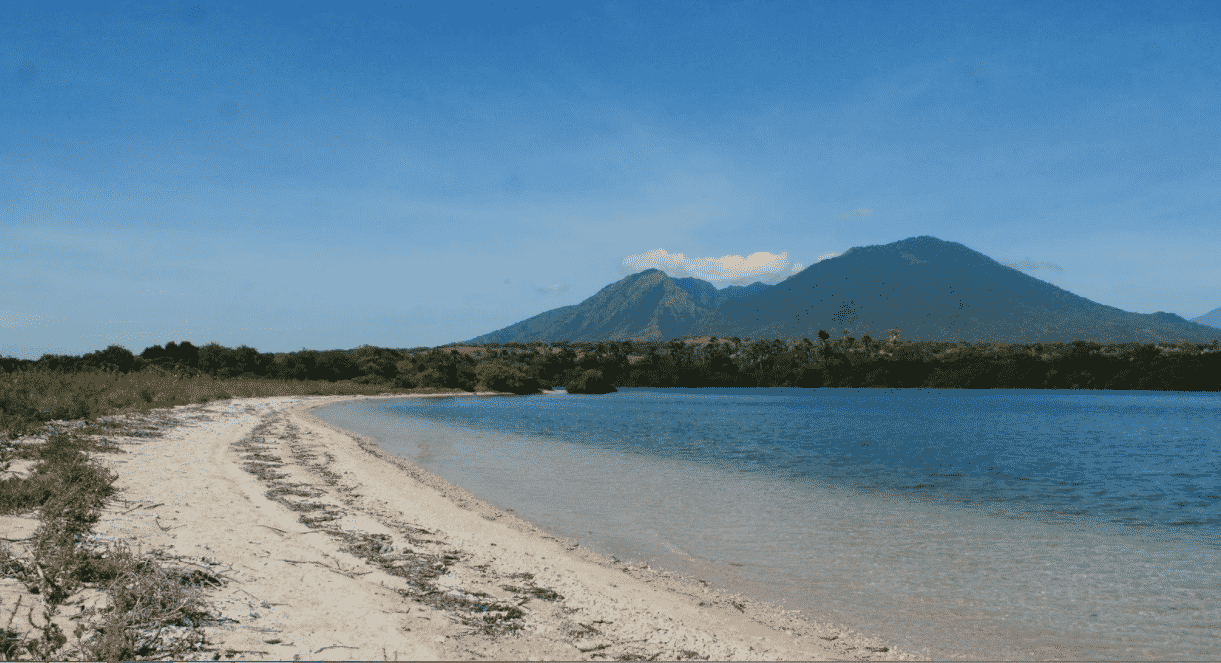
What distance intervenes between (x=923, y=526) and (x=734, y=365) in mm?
168881

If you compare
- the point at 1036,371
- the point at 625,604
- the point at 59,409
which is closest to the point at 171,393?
the point at 59,409

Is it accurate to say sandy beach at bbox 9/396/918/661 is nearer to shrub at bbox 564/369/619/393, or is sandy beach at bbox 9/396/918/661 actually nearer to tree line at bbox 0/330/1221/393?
tree line at bbox 0/330/1221/393

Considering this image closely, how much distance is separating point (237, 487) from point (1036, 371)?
539 ft

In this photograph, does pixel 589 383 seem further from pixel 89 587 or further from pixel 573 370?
pixel 89 587

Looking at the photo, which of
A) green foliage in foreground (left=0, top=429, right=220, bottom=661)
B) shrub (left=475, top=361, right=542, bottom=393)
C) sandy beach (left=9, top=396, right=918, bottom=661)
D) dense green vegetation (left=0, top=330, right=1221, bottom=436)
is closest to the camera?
green foliage in foreground (left=0, top=429, right=220, bottom=661)

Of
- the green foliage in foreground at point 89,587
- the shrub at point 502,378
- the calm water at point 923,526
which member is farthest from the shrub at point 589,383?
the green foliage in foreground at point 89,587

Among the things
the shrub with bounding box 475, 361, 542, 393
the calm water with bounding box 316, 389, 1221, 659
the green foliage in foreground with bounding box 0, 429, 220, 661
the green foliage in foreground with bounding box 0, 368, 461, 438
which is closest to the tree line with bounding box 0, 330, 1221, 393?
the shrub with bounding box 475, 361, 542, 393

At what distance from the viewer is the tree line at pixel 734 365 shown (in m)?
97.9

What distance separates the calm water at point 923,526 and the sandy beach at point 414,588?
107cm

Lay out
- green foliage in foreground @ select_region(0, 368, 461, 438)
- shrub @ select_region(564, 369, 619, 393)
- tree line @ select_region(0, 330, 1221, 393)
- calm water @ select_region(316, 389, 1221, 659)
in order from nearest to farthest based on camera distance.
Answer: calm water @ select_region(316, 389, 1221, 659), green foliage in foreground @ select_region(0, 368, 461, 438), tree line @ select_region(0, 330, 1221, 393), shrub @ select_region(564, 369, 619, 393)

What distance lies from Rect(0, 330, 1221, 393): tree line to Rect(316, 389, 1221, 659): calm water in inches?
1822

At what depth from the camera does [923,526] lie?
494 inches

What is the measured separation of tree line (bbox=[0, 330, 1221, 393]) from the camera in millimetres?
97938

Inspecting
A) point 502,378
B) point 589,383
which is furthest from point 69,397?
point 589,383
